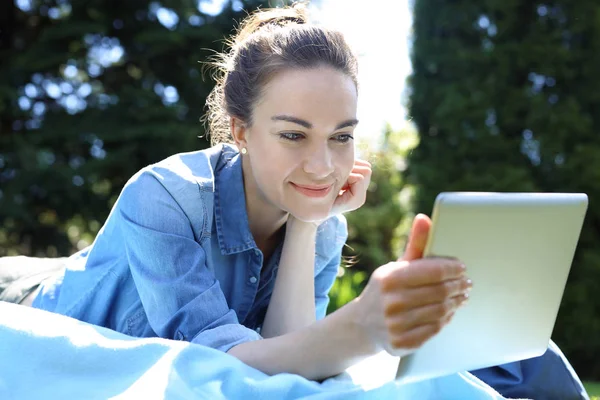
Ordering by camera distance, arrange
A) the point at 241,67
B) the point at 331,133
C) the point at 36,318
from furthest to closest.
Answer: the point at 241,67, the point at 331,133, the point at 36,318

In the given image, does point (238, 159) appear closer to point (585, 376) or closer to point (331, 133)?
point (331, 133)

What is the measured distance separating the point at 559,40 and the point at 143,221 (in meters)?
4.52

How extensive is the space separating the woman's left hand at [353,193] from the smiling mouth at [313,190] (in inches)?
11.0

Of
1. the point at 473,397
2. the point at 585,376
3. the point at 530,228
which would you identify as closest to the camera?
the point at 530,228

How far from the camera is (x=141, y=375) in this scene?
147 centimetres

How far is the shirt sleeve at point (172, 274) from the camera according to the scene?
175cm

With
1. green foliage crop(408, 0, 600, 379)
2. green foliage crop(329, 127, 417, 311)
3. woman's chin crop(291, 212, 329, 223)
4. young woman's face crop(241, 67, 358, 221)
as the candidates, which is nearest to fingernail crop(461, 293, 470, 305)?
young woman's face crop(241, 67, 358, 221)

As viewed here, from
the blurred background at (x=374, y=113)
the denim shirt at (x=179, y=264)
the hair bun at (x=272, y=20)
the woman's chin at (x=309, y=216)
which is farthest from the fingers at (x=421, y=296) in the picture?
the blurred background at (x=374, y=113)

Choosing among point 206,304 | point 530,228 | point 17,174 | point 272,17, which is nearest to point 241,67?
point 272,17

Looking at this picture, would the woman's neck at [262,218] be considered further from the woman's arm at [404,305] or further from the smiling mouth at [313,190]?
the woman's arm at [404,305]

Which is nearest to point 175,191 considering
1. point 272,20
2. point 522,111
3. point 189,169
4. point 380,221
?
point 189,169

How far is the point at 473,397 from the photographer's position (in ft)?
4.97

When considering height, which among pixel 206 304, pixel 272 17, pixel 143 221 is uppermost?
pixel 272 17

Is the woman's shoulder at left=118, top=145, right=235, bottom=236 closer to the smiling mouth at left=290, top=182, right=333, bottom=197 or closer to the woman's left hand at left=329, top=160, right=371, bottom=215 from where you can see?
the smiling mouth at left=290, top=182, right=333, bottom=197
